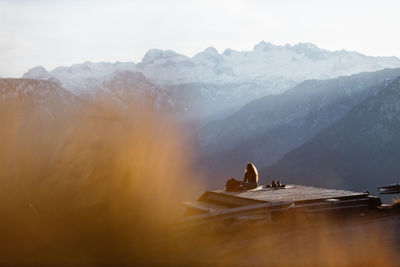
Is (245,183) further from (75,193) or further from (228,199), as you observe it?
(75,193)

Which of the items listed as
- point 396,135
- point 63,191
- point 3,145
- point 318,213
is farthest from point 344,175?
point 318,213

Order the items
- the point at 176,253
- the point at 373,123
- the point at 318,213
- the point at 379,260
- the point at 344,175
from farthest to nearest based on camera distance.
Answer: the point at 373,123, the point at 344,175, the point at 318,213, the point at 176,253, the point at 379,260

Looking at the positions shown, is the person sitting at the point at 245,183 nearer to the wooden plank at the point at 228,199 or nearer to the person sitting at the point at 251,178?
the person sitting at the point at 251,178

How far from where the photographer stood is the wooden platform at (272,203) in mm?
9867

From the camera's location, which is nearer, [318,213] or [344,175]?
[318,213]

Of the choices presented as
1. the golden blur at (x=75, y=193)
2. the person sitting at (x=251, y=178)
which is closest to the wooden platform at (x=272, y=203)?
the person sitting at (x=251, y=178)

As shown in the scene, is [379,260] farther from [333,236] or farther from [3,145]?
[3,145]

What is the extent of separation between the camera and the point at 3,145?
98312mm

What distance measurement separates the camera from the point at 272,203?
1005cm

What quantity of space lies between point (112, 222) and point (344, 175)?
151909 mm

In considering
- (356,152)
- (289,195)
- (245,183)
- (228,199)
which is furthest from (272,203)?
(356,152)

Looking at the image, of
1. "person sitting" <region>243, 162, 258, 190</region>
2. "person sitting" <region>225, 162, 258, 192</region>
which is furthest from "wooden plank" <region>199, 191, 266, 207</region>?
"person sitting" <region>243, 162, 258, 190</region>

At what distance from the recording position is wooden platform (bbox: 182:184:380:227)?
987 centimetres

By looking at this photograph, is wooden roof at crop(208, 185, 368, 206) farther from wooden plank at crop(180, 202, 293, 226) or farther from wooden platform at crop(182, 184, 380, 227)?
wooden plank at crop(180, 202, 293, 226)
